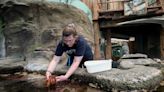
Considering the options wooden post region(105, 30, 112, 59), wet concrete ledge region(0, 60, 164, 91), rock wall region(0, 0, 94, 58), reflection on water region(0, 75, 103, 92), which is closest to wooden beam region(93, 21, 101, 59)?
wooden post region(105, 30, 112, 59)

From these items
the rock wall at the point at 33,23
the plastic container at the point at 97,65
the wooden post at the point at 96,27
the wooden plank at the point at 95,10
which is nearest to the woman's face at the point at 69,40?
the plastic container at the point at 97,65

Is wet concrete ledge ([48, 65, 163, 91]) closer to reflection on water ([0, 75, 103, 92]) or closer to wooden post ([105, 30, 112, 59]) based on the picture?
reflection on water ([0, 75, 103, 92])

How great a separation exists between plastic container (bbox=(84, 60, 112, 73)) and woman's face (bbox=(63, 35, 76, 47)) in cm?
43

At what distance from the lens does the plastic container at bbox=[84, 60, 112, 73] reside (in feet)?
13.9

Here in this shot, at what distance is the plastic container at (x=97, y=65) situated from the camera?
4.23m

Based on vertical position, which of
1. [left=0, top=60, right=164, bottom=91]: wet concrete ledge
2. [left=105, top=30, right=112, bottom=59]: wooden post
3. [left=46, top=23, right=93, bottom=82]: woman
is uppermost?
[left=46, top=23, right=93, bottom=82]: woman

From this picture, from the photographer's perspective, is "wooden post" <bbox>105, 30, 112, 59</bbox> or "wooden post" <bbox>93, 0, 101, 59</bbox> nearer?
"wooden post" <bbox>93, 0, 101, 59</bbox>

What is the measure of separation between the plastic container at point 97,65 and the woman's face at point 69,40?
1.41ft

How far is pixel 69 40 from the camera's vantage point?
3.93 metres

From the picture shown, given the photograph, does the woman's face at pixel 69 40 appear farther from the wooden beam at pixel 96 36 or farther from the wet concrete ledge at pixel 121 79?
the wooden beam at pixel 96 36

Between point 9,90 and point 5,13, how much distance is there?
5.57m

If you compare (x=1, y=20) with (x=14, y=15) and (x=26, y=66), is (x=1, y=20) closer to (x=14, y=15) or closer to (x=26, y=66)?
(x=14, y=15)

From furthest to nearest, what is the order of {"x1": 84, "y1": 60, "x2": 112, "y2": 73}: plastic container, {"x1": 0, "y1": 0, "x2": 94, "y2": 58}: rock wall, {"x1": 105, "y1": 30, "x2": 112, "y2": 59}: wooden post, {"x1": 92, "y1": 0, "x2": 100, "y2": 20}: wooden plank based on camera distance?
{"x1": 105, "y1": 30, "x2": 112, "y2": 59}: wooden post, {"x1": 92, "y1": 0, "x2": 100, "y2": 20}: wooden plank, {"x1": 0, "y1": 0, "x2": 94, "y2": 58}: rock wall, {"x1": 84, "y1": 60, "x2": 112, "y2": 73}: plastic container

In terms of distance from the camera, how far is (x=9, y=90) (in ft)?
13.6
